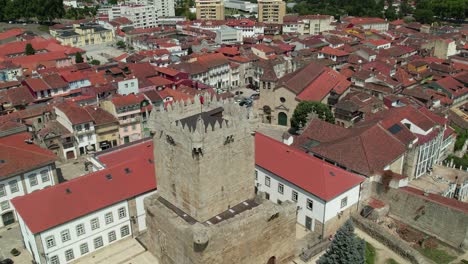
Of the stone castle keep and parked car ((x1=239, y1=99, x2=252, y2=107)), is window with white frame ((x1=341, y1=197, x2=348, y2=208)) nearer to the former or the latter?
the stone castle keep

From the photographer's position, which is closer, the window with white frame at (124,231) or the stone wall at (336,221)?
the stone wall at (336,221)

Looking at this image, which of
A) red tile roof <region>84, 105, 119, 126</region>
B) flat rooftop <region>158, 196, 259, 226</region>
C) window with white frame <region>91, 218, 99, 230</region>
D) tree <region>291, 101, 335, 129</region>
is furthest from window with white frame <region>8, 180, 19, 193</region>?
tree <region>291, 101, 335, 129</region>

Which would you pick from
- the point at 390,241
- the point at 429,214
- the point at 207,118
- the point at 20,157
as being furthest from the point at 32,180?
the point at 429,214

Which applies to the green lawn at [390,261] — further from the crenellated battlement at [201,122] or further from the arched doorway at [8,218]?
the arched doorway at [8,218]

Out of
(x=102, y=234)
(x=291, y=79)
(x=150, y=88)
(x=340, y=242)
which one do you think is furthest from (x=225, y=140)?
(x=150, y=88)

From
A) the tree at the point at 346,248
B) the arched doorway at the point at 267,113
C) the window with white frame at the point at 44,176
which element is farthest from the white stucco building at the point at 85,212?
the arched doorway at the point at 267,113

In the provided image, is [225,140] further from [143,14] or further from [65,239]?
[143,14]
